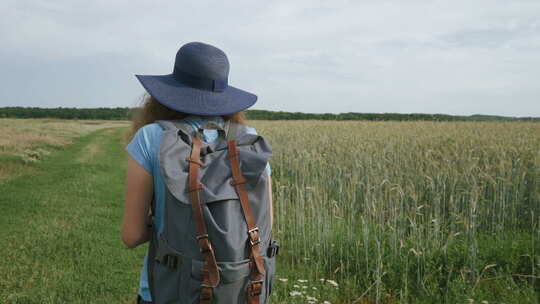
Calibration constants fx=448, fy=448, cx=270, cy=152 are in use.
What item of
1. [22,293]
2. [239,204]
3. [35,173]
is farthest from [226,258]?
[35,173]

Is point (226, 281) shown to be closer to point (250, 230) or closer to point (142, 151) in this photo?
point (250, 230)

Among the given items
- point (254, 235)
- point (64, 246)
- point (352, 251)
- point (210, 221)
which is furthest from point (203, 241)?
point (64, 246)

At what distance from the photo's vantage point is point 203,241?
149 centimetres

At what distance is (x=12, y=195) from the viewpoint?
8.89m

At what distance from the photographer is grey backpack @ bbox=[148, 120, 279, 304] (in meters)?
1.50

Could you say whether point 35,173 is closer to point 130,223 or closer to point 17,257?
point 17,257

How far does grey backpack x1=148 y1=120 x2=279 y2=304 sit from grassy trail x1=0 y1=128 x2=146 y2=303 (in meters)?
2.96

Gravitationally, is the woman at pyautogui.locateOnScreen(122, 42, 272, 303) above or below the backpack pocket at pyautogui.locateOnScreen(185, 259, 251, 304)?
above

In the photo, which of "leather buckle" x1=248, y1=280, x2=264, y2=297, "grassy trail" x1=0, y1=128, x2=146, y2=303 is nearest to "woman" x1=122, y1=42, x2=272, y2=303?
"leather buckle" x1=248, y1=280, x2=264, y2=297

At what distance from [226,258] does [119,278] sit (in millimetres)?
3590

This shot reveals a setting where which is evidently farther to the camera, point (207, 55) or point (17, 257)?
point (17, 257)

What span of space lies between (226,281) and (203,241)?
17 cm

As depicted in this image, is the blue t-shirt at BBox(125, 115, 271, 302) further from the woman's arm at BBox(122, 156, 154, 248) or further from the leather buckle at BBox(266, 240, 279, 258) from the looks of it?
the leather buckle at BBox(266, 240, 279, 258)

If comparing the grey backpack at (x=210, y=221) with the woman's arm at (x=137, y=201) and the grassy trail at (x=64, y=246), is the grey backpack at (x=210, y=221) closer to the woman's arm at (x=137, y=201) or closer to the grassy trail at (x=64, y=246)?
the woman's arm at (x=137, y=201)
